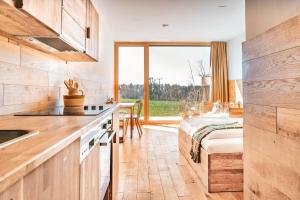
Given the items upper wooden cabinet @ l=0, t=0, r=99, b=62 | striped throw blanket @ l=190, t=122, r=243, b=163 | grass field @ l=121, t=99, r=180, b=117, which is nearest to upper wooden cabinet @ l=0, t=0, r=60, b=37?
upper wooden cabinet @ l=0, t=0, r=99, b=62

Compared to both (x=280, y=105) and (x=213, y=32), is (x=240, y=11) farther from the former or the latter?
(x=280, y=105)

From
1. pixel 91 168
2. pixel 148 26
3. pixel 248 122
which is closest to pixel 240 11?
pixel 148 26

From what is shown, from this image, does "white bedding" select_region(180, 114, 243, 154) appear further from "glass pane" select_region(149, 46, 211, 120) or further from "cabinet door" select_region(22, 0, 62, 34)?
"glass pane" select_region(149, 46, 211, 120)

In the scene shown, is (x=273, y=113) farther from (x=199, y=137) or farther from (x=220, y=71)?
(x=220, y=71)

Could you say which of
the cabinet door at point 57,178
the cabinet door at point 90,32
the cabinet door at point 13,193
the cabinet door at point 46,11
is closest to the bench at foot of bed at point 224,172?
the cabinet door at point 90,32

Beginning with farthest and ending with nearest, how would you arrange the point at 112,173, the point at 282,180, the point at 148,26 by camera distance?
the point at 148,26 → the point at 112,173 → the point at 282,180

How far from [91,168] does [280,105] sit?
1.22 meters

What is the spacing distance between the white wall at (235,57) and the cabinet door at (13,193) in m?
6.76

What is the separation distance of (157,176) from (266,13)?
2290mm

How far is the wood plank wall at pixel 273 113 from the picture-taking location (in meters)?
1.36

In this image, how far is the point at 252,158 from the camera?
192cm

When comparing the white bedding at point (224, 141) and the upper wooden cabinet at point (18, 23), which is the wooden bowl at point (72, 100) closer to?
the upper wooden cabinet at point (18, 23)

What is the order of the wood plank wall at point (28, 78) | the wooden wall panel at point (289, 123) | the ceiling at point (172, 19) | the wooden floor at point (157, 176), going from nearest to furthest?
the wooden wall panel at point (289, 123) < the wood plank wall at point (28, 78) < the wooden floor at point (157, 176) < the ceiling at point (172, 19)

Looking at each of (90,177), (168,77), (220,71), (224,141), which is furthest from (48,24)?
(220,71)
